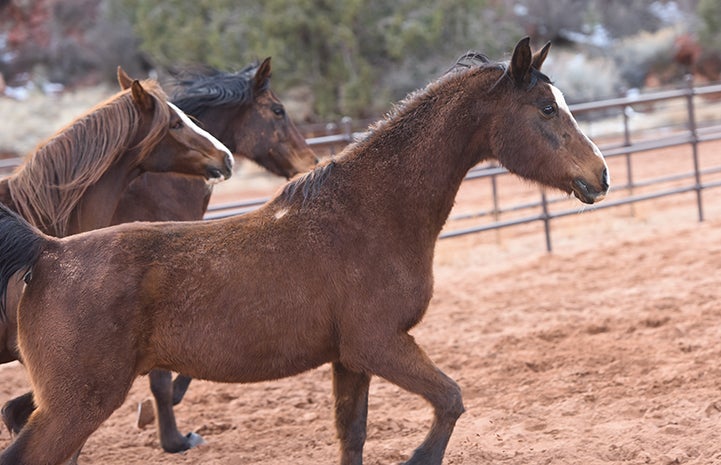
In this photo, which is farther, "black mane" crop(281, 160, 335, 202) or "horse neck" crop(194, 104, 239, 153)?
"horse neck" crop(194, 104, 239, 153)

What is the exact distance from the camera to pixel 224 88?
19.4 feet

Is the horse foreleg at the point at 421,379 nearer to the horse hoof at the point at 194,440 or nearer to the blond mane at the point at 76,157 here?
the horse hoof at the point at 194,440

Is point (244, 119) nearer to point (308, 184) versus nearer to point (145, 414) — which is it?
point (145, 414)

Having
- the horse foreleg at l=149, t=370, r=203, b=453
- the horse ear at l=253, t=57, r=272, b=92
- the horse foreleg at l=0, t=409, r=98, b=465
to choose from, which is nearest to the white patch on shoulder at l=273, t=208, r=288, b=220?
the horse foreleg at l=0, t=409, r=98, b=465

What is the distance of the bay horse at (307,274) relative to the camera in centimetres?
330

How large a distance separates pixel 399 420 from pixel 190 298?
1967mm

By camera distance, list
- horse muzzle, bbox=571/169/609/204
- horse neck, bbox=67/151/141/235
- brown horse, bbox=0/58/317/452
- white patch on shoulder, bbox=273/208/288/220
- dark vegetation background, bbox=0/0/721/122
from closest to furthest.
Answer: white patch on shoulder, bbox=273/208/288/220 < horse muzzle, bbox=571/169/609/204 < horse neck, bbox=67/151/141/235 < brown horse, bbox=0/58/317/452 < dark vegetation background, bbox=0/0/721/122

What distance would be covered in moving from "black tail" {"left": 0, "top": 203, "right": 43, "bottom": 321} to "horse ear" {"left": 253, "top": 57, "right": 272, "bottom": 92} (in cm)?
280

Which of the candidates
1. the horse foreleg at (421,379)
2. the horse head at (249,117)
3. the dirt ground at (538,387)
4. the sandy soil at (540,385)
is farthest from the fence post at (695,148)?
the horse foreleg at (421,379)

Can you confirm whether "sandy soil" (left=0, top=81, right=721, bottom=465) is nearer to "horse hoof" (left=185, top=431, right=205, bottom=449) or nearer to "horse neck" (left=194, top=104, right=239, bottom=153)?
"horse hoof" (left=185, top=431, right=205, bottom=449)

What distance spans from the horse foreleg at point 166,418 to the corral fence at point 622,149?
114 inches

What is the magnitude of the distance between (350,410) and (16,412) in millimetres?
1704

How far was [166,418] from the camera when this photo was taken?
488 centimetres

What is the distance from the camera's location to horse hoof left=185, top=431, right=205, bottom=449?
492 cm
